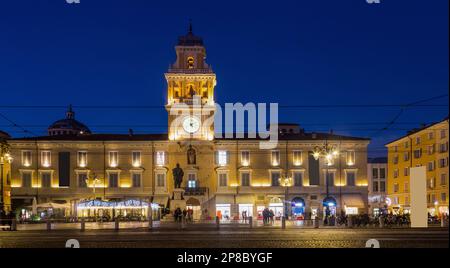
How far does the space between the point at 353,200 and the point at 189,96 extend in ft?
64.8

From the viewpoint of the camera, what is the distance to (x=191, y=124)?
64.8m

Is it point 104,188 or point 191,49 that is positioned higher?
point 191,49

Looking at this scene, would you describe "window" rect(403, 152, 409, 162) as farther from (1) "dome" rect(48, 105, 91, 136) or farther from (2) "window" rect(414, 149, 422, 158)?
(1) "dome" rect(48, 105, 91, 136)

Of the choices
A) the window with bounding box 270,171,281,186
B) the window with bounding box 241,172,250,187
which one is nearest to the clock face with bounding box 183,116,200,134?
the window with bounding box 241,172,250,187

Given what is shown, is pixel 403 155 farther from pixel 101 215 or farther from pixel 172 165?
pixel 101 215

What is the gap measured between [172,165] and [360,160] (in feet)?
63.4

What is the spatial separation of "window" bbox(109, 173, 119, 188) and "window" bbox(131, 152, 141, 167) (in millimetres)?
2105

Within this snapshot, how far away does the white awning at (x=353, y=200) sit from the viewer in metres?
62.8

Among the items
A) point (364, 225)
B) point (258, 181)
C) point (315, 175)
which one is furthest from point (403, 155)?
point (364, 225)

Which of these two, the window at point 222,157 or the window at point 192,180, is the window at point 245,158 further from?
the window at point 192,180

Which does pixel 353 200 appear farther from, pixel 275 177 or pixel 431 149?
pixel 431 149

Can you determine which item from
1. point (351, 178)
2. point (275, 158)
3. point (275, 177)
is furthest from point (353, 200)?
point (275, 158)
